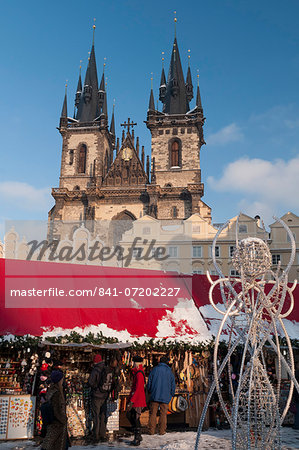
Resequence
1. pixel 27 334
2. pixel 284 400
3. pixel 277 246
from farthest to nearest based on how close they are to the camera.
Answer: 1. pixel 277 246
2. pixel 284 400
3. pixel 27 334

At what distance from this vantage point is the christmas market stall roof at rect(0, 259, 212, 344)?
331 inches

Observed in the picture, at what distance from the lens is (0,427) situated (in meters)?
7.18

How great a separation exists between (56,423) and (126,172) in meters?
33.2

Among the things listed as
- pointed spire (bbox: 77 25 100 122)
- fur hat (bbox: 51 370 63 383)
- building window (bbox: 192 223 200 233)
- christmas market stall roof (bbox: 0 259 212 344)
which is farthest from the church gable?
fur hat (bbox: 51 370 63 383)

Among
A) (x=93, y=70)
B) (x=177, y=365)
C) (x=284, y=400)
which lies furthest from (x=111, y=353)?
(x=93, y=70)

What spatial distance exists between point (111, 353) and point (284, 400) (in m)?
4.04

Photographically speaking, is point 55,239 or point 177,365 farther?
point 55,239

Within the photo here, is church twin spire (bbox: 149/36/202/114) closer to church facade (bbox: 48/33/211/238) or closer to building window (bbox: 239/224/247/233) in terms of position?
church facade (bbox: 48/33/211/238)

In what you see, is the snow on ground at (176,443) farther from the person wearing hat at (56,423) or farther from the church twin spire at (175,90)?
the church twin spire at (175,90)

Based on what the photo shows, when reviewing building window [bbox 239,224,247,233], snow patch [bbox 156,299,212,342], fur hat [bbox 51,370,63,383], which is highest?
building window [bbox 239,224,247,233]

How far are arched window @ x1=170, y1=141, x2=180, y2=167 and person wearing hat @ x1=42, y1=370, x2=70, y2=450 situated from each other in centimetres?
3265

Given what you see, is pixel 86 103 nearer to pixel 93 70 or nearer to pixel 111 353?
pixel 93 70

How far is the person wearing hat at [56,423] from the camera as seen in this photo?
5301 millimetres

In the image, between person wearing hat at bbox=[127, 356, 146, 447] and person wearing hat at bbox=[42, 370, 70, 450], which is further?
person wearing hat at bbox=[127, 356, 146, 447]
